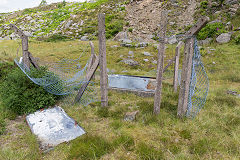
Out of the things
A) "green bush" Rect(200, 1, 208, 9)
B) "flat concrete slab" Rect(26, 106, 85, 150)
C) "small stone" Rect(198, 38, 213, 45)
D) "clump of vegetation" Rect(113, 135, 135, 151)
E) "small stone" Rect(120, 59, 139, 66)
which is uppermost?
"green bush" Rect(200, 1, 208, 9)

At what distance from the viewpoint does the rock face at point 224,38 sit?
34.4 feet

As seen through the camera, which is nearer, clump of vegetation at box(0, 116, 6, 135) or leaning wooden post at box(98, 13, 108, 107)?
clump of vegetation at box(0, 116, 6, 135)

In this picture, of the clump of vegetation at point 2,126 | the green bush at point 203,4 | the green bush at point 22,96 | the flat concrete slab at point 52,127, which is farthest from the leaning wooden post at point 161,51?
the green bush at point 203,4

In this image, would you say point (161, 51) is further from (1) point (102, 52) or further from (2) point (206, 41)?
(2) point (206, 41)

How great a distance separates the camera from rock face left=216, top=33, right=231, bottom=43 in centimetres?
1048

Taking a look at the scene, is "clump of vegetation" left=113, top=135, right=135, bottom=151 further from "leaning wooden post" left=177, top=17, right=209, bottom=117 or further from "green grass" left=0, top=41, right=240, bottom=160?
"leaning wooden post" left=177, top=17, right=209, bottom=117

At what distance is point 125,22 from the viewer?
17016 mm

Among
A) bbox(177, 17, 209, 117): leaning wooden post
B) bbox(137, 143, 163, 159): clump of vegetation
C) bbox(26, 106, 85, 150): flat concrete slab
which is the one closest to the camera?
bbox(137, 143, 163, 159): clump of vegetation

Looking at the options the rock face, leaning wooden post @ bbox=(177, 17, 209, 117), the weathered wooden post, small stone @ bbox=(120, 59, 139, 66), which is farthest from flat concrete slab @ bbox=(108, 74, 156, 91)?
the rock face

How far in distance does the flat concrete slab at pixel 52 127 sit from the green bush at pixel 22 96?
0.82 ft

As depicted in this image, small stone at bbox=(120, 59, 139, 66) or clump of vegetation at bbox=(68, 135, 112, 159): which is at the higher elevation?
small stone at bbox=(120, 59, 139, 66)

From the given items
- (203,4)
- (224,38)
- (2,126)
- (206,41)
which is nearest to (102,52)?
(2,126)

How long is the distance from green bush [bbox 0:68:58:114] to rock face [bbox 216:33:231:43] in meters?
10.7

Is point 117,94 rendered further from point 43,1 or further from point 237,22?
point 43,1
